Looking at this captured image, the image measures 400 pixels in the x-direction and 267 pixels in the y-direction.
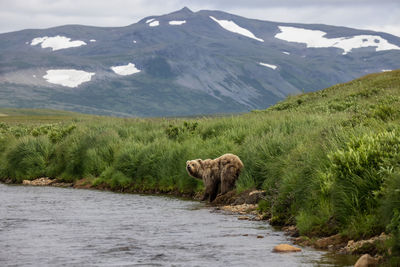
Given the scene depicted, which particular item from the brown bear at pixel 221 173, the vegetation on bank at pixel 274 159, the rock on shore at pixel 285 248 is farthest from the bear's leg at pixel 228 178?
the rock on shore at pixel 285 248

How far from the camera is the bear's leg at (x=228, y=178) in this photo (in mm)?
22281

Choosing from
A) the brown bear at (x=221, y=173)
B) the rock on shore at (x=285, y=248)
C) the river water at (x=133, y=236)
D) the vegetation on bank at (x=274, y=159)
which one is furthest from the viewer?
the brown bear at (x=221, y=173)

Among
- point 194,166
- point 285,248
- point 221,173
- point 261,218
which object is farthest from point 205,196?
point 285,248

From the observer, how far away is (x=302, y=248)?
14055 millimetres

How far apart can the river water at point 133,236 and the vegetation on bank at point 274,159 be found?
1.09 metres

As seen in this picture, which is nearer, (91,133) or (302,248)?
(302,248)

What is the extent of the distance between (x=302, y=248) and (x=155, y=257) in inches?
114

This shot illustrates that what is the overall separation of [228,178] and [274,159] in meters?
2.15

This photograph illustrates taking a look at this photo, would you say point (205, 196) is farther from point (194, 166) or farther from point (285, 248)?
point (285, 248)

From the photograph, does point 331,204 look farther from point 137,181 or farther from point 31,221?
point 137,181

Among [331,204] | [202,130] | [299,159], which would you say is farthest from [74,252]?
[202,130]

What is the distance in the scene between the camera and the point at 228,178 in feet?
73.1

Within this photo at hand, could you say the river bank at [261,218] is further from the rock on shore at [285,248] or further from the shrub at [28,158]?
the shrub at [28,158]

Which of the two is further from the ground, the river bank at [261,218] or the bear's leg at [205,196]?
the river bank at [261,218]
